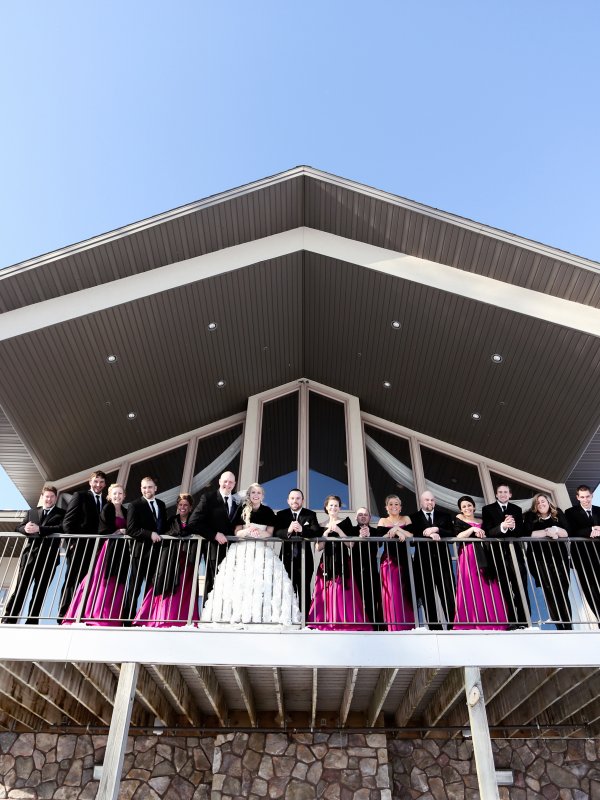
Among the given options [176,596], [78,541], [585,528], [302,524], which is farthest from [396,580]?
[78,541]

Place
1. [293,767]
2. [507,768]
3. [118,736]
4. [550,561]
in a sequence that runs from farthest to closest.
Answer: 1. [507,768]
2. [293,767]
3. [550,561]
4. [118,736]

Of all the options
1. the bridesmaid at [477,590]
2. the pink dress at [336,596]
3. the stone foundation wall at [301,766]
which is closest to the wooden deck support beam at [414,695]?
the stone foundation wall at [301,766]

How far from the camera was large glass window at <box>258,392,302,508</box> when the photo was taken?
31.3 ft

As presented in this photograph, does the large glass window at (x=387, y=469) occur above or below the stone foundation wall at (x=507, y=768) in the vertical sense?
above

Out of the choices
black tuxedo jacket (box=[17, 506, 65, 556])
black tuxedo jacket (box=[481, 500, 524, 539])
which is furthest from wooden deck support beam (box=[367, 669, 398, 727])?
black tuxedo jacket (box=[17, 506, 65, 556])

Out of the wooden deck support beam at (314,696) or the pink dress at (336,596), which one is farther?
the pink dress at (336,596)

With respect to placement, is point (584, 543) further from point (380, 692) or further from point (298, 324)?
point (298, 324)

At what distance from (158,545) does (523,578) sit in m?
3.57

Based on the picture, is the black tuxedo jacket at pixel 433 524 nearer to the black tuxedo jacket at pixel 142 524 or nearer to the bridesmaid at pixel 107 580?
the black tuxedo jacket at pixel 142 524

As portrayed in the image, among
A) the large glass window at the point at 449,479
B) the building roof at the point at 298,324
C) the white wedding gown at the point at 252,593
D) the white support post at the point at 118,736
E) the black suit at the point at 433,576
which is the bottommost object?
the white support post at the point at 118,736

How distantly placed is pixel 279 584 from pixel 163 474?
4.76 meters

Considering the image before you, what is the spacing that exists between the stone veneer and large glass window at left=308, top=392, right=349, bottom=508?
328 centimetres

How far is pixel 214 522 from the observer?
5875mm

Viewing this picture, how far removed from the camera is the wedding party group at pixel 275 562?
566 centimetres
